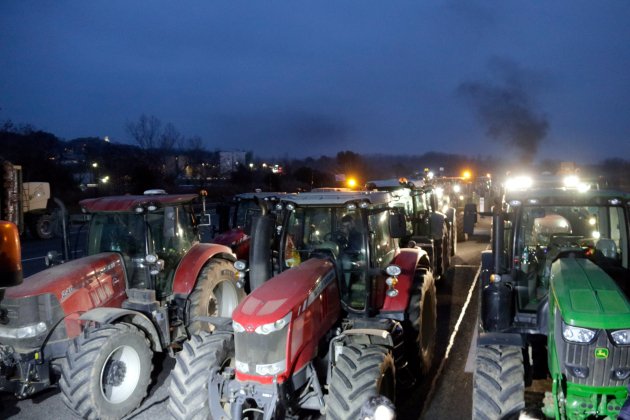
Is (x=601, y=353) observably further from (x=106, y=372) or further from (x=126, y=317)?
(x=126, y=317)

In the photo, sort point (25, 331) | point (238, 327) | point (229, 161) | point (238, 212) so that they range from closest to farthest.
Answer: point (238, 327) < point (25, 331) < point (238, 212) < point (229, 161)

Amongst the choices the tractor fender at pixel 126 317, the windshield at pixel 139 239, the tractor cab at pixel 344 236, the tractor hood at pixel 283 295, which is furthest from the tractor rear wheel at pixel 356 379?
the windshield at pixel 139 239

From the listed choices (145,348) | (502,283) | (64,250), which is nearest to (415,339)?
(502,283)

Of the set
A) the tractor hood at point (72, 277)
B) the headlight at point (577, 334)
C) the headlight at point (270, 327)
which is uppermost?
the tractor hood at point (72, 277)

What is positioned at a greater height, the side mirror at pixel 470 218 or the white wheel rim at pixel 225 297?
the side mirror at pixel 470 218

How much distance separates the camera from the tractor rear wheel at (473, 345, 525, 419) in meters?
3.93

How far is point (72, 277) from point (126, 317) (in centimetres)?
77

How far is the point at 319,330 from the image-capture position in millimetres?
4832

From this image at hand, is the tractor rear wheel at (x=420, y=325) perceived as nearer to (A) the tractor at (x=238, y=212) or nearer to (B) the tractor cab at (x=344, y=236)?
(B) the tractor cab at (x=344, y=236)

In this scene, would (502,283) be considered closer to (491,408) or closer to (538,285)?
(538,285)

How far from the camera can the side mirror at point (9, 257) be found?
390 cm

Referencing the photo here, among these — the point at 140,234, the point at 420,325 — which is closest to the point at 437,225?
the point at 420,325

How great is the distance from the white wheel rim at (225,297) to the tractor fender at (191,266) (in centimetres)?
60

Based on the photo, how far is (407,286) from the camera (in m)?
6.14
